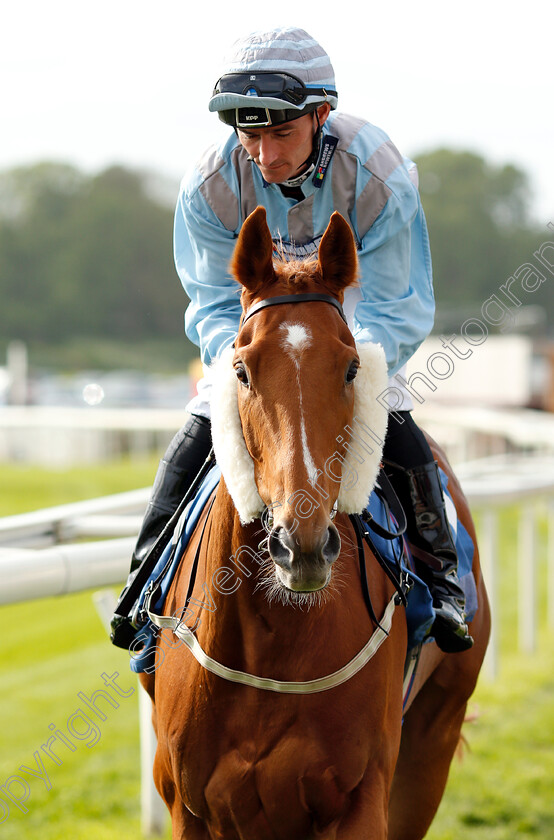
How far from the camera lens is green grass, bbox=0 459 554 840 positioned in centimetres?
457

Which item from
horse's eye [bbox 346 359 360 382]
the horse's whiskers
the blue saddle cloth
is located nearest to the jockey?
the blue saddle cloth

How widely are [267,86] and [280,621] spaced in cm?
151

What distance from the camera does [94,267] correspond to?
6919 cm

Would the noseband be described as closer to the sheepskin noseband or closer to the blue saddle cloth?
the sheepskin noseband

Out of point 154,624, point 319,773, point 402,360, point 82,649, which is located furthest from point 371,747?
point 82,649

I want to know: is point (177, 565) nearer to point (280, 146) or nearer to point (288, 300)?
point (288, 300)

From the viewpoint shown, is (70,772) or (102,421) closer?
(70,772)

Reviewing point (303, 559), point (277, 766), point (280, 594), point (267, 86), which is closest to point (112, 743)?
point (277, 766)

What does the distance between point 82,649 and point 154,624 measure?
5.72m

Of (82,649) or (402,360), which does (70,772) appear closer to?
(82,649)

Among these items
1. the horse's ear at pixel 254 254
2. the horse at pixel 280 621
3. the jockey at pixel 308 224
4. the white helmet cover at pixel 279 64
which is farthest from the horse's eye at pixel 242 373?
the white helmet cover at pixel 279 64

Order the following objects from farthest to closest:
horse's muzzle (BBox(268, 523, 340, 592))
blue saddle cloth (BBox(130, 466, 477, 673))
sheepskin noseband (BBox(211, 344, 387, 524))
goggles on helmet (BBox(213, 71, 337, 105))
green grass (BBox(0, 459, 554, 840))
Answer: green grass (BBox(0, 459, 554, 840)), blue saddle cloth (BBox(130, 466, 477, 673)), goggles on helmet (BBox(213, 71, 337, 105)), sheepskin noseband (BBox(211, 344, 387, 524)), horse's muzzle (BBox(268, 523, 340, 592))

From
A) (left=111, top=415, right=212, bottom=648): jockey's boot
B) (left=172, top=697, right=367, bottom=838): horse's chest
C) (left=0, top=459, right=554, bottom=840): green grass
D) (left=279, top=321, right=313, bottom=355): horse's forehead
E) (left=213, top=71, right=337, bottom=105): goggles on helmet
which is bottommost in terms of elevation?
(left=0, top=459, right=554, bottom=840): green grass

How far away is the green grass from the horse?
1542mm
